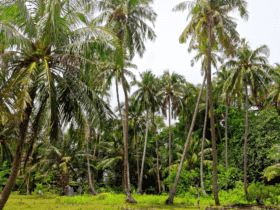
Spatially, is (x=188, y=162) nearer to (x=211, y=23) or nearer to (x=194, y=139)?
(x=194, y=139)

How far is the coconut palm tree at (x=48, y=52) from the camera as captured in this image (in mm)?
7402

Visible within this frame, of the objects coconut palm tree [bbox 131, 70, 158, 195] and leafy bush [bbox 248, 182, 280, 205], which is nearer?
leafy bush [bbox 248, 182, 280, 205]

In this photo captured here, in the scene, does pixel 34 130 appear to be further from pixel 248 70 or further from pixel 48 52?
pixel 248 70

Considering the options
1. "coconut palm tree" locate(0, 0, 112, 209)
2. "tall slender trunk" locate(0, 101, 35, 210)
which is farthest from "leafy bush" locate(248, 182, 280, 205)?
"tall slender trunk" locate(0, 101, 35, 210)

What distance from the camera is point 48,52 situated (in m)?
8.39

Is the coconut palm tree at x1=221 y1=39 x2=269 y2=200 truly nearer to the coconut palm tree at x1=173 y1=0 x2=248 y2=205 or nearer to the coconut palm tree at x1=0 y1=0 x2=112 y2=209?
the coconut palm tree at x1=173 y1=0 x2=248 y2=205

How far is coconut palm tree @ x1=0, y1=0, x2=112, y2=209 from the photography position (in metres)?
7.40

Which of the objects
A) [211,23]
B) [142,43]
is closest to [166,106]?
[142,43]

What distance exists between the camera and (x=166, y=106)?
25.2 m

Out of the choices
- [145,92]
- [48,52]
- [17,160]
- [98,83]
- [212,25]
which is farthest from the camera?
[145,92]

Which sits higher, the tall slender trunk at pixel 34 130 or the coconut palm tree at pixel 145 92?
the coconut palm tree at pixel 145 92

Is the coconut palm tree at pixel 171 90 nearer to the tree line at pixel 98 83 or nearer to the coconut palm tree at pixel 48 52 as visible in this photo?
the tree line at pixel 98 83

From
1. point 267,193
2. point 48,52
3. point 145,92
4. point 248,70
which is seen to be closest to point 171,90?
point 145,92

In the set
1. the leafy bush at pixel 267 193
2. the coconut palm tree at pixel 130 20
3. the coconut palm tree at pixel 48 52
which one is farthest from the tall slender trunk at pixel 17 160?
the leafy bush at pixel 267 193
